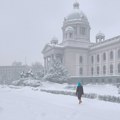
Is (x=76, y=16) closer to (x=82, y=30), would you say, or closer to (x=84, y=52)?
(x=82, y=30)

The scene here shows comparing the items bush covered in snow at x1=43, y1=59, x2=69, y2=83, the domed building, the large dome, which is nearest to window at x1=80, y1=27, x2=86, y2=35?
the domed building

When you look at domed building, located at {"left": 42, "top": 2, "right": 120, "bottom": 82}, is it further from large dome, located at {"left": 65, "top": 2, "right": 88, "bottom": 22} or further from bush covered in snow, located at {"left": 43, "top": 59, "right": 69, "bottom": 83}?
bush covered in snow, located at {"left": 43, "top": 59, "right": 69, "bottom": 83}

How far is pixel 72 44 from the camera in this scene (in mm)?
72438

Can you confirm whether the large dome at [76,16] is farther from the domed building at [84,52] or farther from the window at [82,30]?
the window at [82,30]

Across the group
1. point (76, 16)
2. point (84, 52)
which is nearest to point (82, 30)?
point (76, 16)

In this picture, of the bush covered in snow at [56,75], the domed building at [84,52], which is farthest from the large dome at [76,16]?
the bush covered in snow at [56,75]

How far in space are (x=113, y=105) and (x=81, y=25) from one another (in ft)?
206

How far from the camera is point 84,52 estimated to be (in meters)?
73.2

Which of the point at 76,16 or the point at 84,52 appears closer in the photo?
the point at 84,52

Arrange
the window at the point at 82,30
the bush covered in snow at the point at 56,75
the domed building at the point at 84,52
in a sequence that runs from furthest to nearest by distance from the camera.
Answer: the window at the point at 82,30
the domed building at the point at 84,52
the bush covered in snow at the point at 56,75

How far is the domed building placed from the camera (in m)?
63.3

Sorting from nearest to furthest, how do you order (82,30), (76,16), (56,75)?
(56,75)
(82,30)
(76,16)

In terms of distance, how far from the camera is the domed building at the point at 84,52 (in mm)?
63281

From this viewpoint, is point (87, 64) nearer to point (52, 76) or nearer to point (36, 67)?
point (52, 76)
